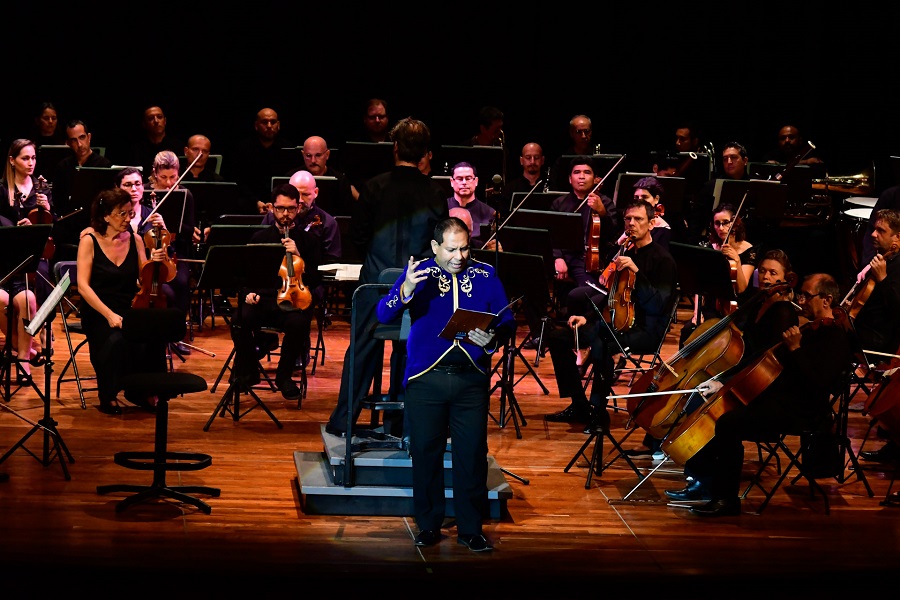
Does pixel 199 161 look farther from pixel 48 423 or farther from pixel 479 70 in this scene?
pixel 48 423

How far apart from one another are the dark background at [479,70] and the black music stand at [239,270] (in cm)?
528

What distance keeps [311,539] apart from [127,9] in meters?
7.83

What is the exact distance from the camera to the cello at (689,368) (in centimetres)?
575

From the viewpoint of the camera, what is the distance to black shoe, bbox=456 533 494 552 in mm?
5074

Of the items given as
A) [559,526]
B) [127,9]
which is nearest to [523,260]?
[559,526]

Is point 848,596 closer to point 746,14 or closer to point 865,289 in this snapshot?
point 865,289

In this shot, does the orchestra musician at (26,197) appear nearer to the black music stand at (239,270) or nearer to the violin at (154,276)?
the violin at (154,276)

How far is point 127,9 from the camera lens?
11594 mm

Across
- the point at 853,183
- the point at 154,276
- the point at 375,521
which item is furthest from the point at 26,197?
the point at 853,183

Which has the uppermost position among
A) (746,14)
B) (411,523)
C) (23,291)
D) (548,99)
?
(746,14)

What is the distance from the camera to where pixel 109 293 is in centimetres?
717

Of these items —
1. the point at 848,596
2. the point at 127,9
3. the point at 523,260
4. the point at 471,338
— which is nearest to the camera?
the point at 848,596

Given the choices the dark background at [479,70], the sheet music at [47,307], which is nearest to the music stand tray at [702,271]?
the sheet music at [47,307]

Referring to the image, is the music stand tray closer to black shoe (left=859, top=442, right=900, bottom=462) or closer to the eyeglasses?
the eyeglasses
